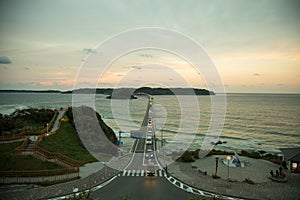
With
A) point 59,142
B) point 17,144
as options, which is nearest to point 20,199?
point 17,144

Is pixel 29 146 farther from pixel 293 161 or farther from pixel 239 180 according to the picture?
pixel 293 161

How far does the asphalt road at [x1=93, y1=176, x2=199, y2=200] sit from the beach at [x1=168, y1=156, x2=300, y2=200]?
202 centimetres

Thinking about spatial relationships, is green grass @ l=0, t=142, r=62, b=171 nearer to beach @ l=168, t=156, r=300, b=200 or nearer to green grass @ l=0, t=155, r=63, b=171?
green grass @ l=0, t=155, r=63, b=171

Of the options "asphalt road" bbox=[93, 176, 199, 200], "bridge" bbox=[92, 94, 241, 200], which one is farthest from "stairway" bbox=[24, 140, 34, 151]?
"asphalt road" bbox=[93, 176, 199, 200]

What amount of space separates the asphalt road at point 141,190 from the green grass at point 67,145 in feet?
22.8

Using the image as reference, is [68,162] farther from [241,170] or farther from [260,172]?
[260,172]

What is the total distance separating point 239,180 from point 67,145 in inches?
726

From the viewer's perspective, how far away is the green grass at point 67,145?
2520cm

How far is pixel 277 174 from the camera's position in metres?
21.3

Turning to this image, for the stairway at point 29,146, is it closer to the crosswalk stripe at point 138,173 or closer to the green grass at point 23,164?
the green grass at point 23,164

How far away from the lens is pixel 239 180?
2077cm

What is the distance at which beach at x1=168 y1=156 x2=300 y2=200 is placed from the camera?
1738 cm

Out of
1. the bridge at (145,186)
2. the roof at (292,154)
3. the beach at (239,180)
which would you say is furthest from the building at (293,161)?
the bridge at (145,186)

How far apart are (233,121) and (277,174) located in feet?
200
